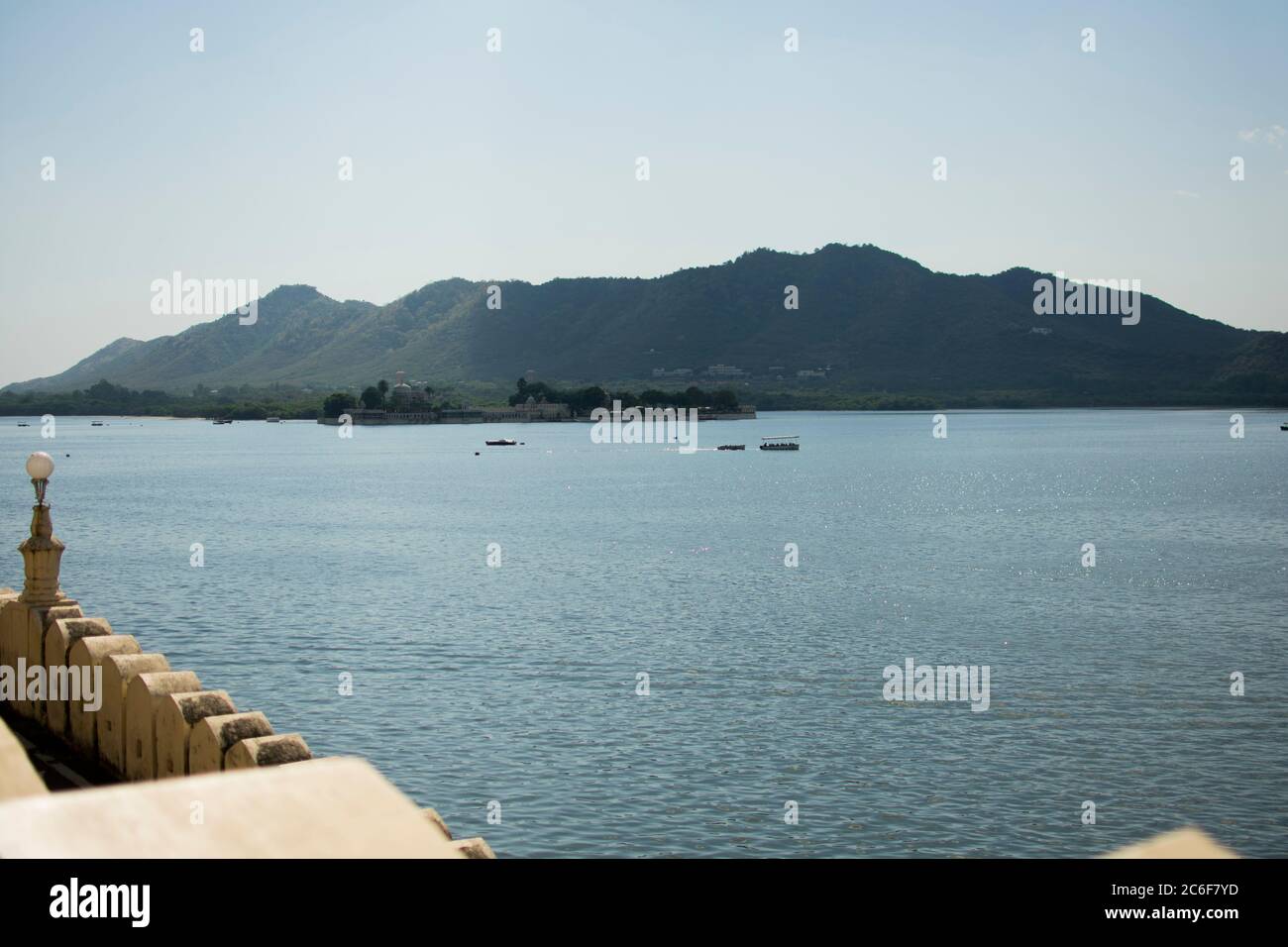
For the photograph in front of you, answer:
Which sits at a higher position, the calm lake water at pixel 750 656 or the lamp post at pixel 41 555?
the lamp post at pixel 41 555

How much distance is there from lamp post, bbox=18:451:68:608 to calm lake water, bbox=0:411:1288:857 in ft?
22.8

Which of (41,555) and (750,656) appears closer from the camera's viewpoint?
(41,555)

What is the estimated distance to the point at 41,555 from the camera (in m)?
15.0

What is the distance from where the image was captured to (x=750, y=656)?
109 ft

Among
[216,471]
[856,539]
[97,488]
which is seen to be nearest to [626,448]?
[216,471]

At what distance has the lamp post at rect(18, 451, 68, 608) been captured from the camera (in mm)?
14953

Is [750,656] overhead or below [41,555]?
below

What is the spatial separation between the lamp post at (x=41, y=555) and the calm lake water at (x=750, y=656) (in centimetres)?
695

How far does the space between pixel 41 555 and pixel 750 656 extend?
21188 millimetres

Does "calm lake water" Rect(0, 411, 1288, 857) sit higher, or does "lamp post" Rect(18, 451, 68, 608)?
"lamp post" Rect(18, 451, 68, 608)

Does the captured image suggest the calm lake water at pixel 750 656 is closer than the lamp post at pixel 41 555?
No

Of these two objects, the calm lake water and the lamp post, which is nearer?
the lamp post

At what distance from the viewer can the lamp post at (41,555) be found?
49.1ft

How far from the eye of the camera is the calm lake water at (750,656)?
66.8 feet
